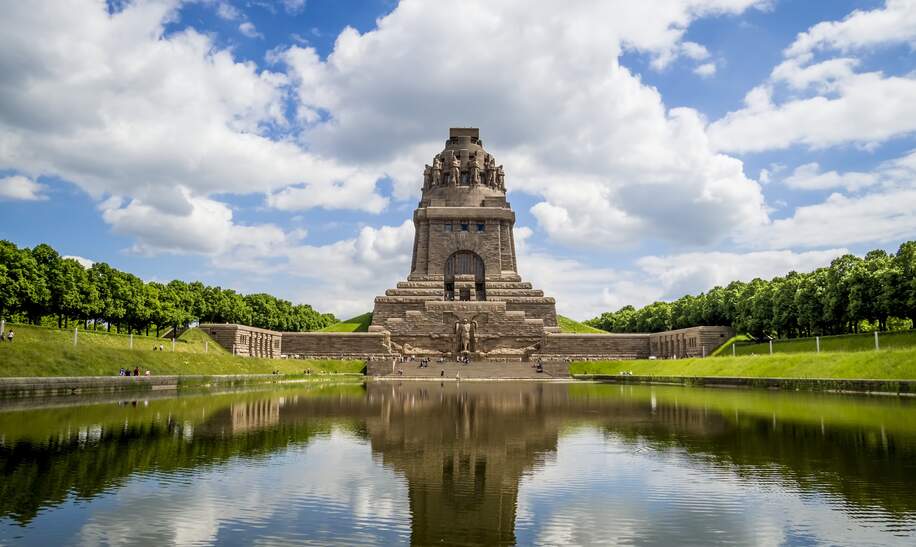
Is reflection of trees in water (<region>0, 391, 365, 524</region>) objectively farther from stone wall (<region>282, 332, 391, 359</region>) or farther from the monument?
stone wall (<region>282, 332, 391, 359</region>)

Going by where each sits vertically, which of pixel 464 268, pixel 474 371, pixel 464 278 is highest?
pixel 464 268

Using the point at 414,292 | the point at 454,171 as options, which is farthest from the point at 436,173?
the point at 414,292

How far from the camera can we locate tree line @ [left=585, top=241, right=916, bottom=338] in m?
44.4

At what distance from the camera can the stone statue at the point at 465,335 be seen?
204 ft

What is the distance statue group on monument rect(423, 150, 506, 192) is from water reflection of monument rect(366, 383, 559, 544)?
2472 inches

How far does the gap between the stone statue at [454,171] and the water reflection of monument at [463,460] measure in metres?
62.2

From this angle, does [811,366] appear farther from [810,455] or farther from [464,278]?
[464,278]

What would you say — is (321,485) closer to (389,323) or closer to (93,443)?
(93,443)

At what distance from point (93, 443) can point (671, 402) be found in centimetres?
1760

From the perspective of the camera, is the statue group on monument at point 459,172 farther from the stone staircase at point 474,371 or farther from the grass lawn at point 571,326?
the stone staircase at point 474,371

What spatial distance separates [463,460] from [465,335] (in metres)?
51.7

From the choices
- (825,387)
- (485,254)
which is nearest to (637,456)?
(825,387)

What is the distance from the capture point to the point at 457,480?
8953 millimetres

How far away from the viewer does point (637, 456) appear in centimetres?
1107
